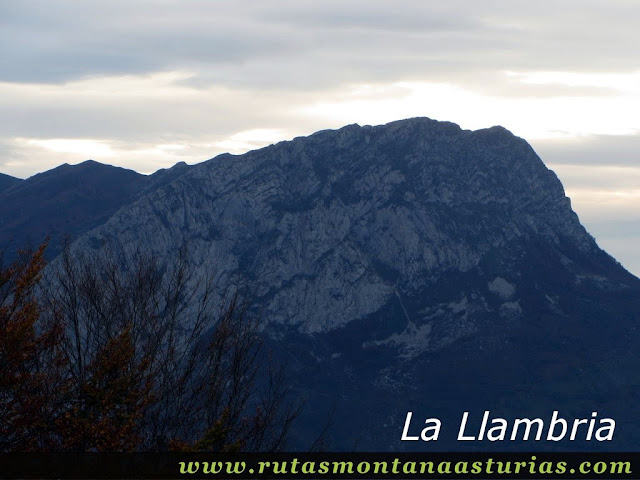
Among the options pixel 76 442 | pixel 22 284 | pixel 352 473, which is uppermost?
pixel 22 284

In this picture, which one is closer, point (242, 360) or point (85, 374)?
point (85, 374)

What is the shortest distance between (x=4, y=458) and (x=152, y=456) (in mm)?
7076

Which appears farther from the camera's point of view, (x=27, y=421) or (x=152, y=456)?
(x=152, y=456)

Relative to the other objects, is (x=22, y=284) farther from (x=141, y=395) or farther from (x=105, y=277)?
(x=105, y=277)

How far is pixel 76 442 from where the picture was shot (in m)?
37.6

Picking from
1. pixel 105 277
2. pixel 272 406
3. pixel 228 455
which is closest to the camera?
pixel 228 455

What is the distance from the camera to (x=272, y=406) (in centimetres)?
5053

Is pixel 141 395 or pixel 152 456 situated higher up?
pixel 141 395

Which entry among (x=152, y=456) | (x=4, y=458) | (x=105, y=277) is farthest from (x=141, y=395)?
(x=105, y=277)

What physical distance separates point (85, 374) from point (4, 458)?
24.8 feet

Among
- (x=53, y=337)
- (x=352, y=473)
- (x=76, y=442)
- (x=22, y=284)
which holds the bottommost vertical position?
(x=352, y=473)

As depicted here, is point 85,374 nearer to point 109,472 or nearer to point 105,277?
point 109,472

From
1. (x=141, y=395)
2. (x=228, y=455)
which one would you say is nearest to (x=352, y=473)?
(x=228, y=455)

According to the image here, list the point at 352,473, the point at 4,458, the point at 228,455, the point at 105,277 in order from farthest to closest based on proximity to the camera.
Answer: the point at 105,277 < the point at 352,473 < the point at 228,455 < the point at 4,458
